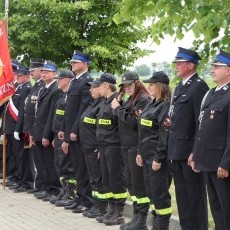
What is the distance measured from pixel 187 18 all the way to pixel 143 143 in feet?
5.41

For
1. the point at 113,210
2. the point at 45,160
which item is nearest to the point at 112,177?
the point at 113,210

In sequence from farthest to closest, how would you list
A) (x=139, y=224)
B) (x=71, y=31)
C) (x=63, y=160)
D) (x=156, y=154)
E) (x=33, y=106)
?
(x=71, y=31), (x=33, y=106), (x=63, y=160), (x=139, y=224), (x=156, y=154)

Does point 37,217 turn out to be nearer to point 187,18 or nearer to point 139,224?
point 139,224

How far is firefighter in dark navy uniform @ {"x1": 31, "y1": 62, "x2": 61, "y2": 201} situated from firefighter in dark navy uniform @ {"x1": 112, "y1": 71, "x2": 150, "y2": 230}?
272 cm

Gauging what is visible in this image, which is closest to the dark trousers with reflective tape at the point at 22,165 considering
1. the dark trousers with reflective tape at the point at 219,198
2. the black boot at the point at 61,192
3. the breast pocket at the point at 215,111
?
the black boot at the point at 61,192

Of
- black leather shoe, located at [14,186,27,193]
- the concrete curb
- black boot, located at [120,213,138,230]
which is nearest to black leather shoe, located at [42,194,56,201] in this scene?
black leather shoe, located at [14,186,27,193]

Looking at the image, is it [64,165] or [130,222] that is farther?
[64,165]

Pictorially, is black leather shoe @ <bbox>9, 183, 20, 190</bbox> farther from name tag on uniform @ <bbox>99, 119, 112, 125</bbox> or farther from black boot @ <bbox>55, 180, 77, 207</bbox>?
name tag on uniform @ <bbox>99, 119, 112, 125</bbox>

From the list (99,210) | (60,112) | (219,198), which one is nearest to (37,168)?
(60,112)

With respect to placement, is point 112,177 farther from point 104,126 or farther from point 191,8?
point 191,8

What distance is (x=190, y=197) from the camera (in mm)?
7723

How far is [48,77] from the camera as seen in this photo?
463 inches

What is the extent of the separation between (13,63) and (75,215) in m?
4.78

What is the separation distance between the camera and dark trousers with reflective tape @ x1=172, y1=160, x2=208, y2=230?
7.70 meters
